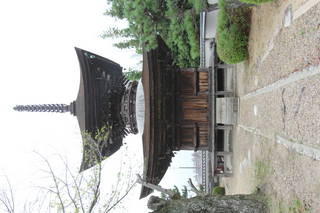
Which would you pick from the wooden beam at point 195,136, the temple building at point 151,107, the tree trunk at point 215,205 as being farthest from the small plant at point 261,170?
the wooden beam at point 195,136

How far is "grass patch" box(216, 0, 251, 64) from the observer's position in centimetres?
880

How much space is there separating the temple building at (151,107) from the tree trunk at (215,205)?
135 inches

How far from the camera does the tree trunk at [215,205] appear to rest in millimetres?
6703

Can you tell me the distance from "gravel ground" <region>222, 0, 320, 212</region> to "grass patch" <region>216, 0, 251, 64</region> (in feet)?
1.19

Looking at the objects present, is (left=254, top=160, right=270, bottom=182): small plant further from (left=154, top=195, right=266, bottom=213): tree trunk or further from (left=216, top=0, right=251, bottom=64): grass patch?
(left=216, top=0, right=251, bottom=64): grass patch

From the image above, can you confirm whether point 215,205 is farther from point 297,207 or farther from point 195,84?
point 195,84

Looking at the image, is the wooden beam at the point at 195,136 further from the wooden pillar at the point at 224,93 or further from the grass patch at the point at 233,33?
the grass patch at the point at 233,33

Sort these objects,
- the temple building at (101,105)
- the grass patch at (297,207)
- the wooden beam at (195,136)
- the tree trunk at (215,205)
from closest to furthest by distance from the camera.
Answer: the grass patch at (297,207), the tree trunk at (215,205), the temple building at (101,105), the wooden beam at (195,136)

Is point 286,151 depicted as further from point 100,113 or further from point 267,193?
point 100,113

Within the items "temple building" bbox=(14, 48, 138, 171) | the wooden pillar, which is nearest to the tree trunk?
"temple building" bbox=(14, 48, 138, 171)

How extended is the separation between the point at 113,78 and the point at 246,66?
15.9 feet

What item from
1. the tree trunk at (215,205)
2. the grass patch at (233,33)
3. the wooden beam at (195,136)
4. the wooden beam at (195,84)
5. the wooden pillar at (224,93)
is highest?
the grass patch at (233,33)

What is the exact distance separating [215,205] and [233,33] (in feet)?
16.7

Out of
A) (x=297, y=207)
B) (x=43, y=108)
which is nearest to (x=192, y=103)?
(x=297, y=207)
